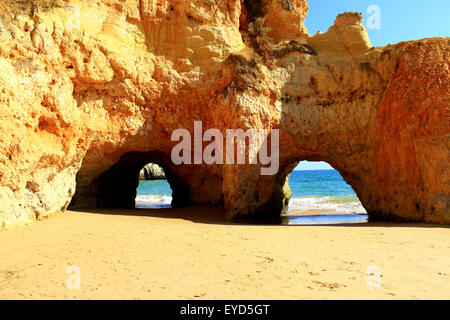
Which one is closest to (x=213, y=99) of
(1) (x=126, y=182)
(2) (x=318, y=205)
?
(1) (x=126, y=182)

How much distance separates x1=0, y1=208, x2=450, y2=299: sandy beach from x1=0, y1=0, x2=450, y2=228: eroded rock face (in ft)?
6.09

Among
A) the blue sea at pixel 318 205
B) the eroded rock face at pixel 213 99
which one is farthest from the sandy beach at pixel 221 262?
the blue sea at pixel 318 205

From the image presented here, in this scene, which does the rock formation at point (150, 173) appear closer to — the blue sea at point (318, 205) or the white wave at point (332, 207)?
the blue sea at point (318, 205)

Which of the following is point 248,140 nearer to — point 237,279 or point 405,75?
point 405,75

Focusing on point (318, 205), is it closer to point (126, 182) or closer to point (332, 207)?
point (332, 207)

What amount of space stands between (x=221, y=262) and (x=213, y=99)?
21.5 feet

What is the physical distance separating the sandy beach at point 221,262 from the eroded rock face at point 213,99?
186 centimetres

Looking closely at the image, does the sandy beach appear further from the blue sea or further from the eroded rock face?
the blue sea

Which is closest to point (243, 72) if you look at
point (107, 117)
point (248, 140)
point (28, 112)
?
A: point (248, 140)

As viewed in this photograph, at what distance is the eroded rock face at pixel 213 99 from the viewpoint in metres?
7.53

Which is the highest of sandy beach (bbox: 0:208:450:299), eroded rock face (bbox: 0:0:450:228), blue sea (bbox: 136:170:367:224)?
eroded rock face (bbox: 0:0:450:228)

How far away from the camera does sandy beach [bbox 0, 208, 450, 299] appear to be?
3.30 meters

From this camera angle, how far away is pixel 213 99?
10.1m

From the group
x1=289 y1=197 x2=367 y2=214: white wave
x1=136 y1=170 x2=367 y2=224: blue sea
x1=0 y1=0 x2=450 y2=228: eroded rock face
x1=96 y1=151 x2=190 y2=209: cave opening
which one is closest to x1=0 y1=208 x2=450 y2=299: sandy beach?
x1=0 y1=0 x2=450 y2=228: eroded rock face
